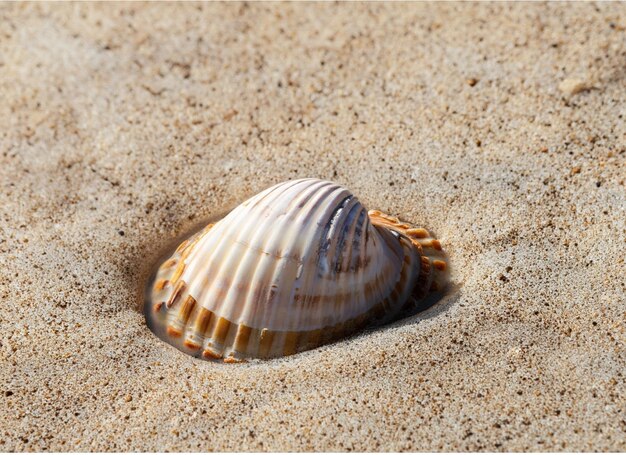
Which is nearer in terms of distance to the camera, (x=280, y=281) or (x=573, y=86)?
(x=280, y=281)

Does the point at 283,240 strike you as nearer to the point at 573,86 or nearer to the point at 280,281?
the point at 280,281

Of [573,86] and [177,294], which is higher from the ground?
[573,86]

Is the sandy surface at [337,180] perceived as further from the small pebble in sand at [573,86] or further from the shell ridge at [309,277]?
the shell ridge at [309,277]

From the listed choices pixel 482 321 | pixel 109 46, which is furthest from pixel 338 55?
pixel 482 321

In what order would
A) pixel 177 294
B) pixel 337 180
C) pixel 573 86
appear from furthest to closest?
pixel 573 86
pixel 337 180
pixel 177 294

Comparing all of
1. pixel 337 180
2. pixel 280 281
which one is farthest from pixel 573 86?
pixel 280 281

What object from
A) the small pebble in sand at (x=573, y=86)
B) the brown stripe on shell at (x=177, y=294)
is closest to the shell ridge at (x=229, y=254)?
the brown stripe on shell at (x=177, y=294)

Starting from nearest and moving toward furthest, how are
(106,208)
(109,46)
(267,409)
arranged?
(267,409) → (106,208) → (109,46)

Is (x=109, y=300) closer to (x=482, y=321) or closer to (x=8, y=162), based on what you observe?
(x=8, y=162)
